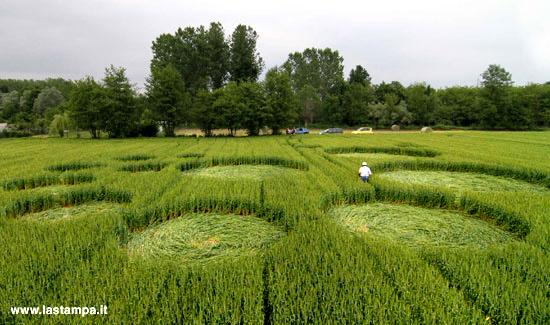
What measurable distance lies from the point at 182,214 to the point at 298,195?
3.04 meters

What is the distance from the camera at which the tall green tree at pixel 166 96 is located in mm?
34969

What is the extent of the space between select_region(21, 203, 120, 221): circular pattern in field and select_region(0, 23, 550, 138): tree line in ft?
92.9

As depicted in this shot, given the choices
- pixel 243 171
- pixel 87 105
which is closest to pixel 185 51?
pixel 87 105

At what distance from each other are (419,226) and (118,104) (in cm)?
3448

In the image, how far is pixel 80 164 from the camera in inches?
516

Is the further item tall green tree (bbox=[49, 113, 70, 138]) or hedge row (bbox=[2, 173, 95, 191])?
tall green tree (bbox=[49, 113, 70, 138])

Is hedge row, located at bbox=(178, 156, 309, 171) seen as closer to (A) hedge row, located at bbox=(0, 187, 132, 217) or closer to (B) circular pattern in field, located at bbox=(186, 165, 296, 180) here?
(B) circular pattern in field, located at bbox=(186, 165, 296, 180)

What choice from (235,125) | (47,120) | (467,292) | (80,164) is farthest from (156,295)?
(47,120)

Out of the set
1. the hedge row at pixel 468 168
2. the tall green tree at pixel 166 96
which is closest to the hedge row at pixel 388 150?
the hedge row at pixel 468 168

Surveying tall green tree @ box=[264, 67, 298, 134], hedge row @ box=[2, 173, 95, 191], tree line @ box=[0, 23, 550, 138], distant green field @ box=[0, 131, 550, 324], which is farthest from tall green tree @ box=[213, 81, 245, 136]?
distant green field @ box=[0, 131, 550, 324]

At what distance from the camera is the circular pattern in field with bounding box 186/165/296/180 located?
1124 centimetres

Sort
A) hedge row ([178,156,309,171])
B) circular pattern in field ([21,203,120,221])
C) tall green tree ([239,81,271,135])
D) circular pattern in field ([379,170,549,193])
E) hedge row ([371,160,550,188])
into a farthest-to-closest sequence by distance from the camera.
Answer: tall green tree ([239,81,271,135]) → hedge row ([178,156,309,171]) → hedge row ([371,160,550,188]) → circular pattern in field ([379,170,549,193]) → circular pattern in field ([21,203,120,221])

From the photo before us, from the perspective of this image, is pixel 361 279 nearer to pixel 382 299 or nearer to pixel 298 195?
pixel 382 299

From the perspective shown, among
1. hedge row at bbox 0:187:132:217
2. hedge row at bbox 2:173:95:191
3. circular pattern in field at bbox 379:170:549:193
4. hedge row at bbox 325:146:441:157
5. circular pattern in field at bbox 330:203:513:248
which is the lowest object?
circular pattern in field at bbox 330:203:513:248
